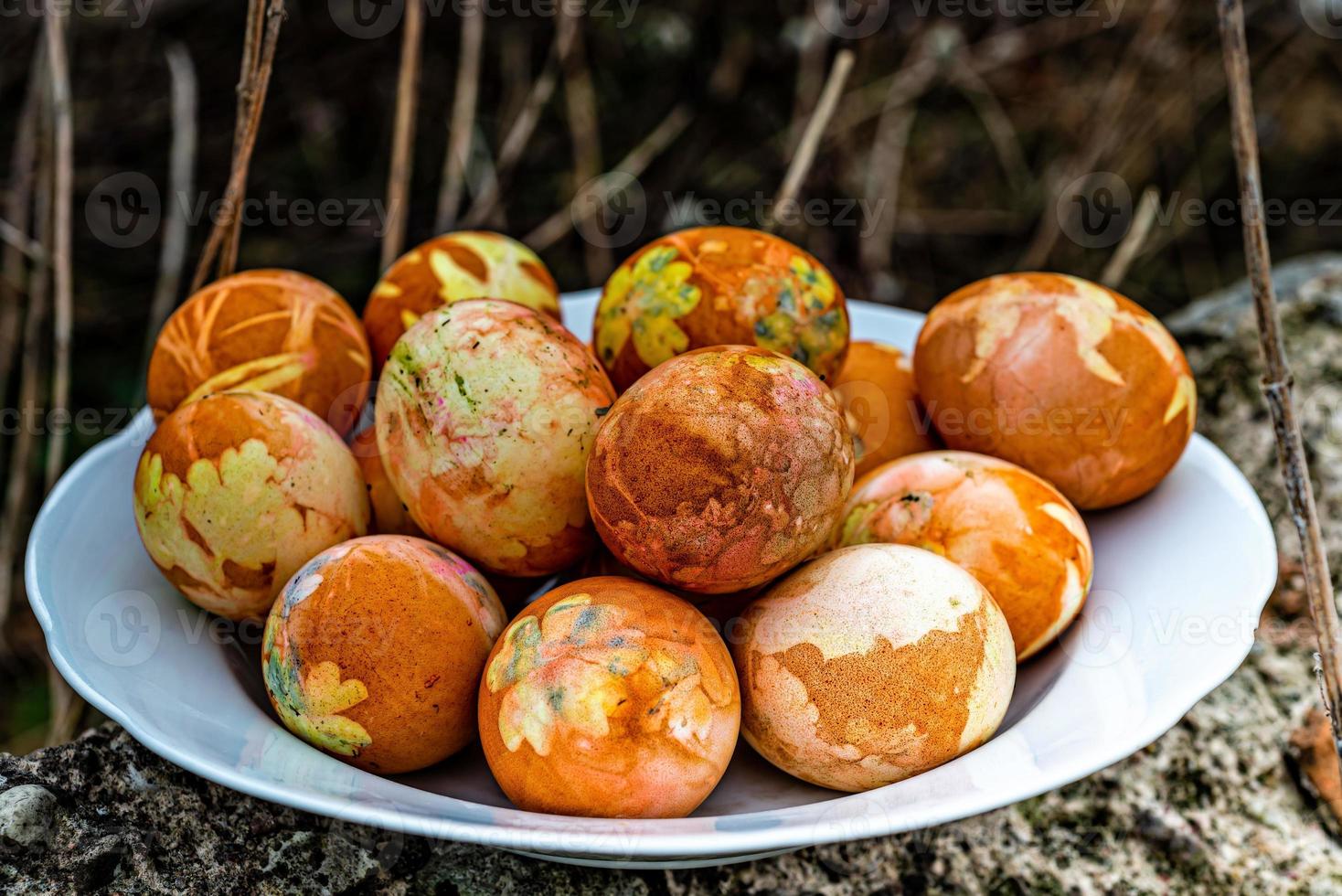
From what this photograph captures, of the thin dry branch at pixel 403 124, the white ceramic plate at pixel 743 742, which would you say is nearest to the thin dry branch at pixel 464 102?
the thin dry branch at pixel 403 124

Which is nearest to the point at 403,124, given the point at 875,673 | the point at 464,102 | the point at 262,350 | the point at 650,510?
the point at 464,102

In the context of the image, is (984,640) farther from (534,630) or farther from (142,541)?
(142,541)

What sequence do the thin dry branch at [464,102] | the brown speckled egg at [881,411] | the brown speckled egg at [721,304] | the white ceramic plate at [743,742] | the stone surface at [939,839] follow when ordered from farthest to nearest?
the thin dry branch at [464,102] < the brown speckled egg at [881,411] < the brown speckled egg at [721,304] < the stone surface at [939,839] < the white ceramic plate at [743,742]

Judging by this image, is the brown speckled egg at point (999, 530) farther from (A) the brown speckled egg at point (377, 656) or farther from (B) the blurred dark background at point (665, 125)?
(B) the blurred dark background at point (665, 125)

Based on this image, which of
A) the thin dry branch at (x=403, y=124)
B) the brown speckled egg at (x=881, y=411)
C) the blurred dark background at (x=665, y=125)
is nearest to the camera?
the brown speckled egg at (x=881, y=411)

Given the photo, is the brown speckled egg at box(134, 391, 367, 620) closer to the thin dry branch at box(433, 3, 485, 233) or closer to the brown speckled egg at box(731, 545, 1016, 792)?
the brown speckled egg at box(731, 545, 1016, 792)

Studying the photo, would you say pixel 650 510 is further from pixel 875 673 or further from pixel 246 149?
pixel 246 149
